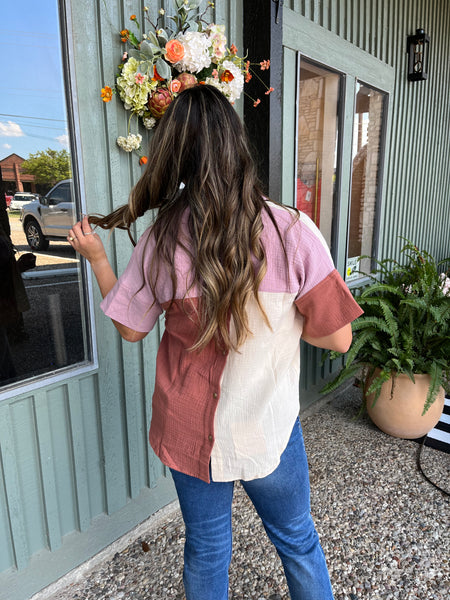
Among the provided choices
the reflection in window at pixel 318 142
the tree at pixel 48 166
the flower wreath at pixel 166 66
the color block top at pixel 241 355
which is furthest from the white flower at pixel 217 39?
the color block top at pixel 241 355

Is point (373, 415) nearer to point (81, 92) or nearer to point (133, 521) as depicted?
point (133, 521)

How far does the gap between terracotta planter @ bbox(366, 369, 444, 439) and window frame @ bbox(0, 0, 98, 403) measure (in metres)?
1.99

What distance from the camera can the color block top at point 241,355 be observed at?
995mm

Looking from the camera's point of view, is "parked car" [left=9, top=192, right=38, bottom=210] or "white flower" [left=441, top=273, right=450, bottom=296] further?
"white flower" [left=441, top=273, right=450, bottom=296]

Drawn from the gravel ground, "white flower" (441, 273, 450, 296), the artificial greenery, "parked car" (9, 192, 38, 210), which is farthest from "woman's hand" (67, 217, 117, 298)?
"white flower" (441, 273, 450, 296)

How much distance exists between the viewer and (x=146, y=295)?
108cm

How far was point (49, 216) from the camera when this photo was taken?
5.83 feet

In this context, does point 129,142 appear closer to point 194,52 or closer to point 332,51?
point 194,52

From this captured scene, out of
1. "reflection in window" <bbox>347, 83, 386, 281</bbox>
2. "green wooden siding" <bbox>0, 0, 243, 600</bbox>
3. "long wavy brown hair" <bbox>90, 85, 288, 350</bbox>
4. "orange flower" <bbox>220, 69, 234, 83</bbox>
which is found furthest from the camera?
"reflection in window" <bbox>347, 83, 386, 281</bbox>

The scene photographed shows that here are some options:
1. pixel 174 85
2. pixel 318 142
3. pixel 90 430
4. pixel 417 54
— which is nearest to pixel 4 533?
pixel 90 430

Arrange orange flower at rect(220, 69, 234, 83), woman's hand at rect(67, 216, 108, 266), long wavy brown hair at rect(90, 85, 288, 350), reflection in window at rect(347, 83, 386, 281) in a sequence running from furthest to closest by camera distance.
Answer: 1. reflection in window at rect(347, 83, 386, 281)
2. orange flower at rect(220, 69, 234, 83)
3. woman's hand at rect(67, 216, 108, 266)
4. long wavy brown hair at rect(90, 85, 288, 350)

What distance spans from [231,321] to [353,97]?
2983mm

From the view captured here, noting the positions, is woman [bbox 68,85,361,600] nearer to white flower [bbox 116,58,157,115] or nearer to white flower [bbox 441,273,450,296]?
white flower [bbox 116,58,157,115]

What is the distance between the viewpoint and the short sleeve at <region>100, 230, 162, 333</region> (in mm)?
1048
